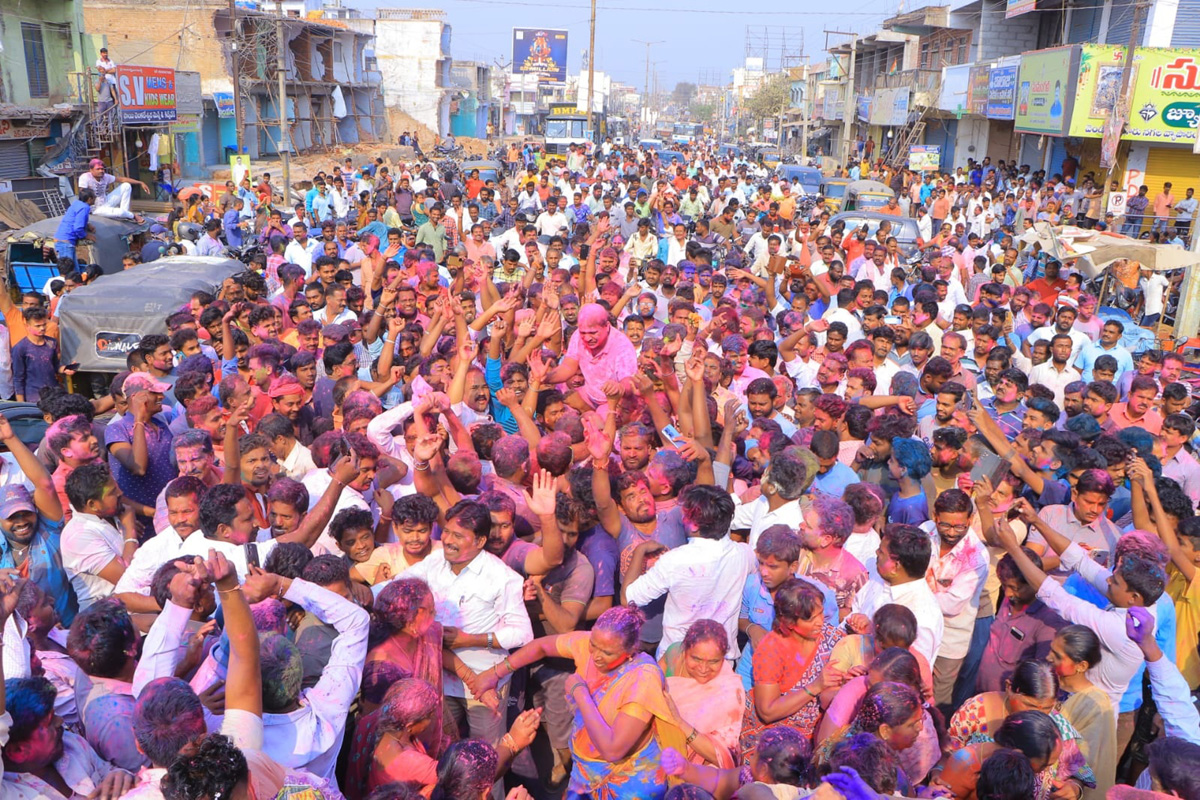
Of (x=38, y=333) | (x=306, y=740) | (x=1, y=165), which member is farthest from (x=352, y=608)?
(x=1, y=165)

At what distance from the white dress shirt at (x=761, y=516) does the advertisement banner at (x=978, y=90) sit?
85.8 ft

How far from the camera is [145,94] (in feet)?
86.4

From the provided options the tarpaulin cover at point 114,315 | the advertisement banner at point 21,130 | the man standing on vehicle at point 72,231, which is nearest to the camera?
the tarpaulin cover at point 114,315

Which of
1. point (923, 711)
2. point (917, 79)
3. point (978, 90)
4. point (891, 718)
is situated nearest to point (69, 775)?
point (891, 718)

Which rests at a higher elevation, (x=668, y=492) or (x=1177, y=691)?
(x=668, y=492)

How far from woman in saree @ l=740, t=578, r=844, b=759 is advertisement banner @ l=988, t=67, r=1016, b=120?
25301mm

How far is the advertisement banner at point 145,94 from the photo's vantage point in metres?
25.1

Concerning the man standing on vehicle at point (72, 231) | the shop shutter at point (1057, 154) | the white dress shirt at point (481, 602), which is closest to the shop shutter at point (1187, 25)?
the shop shutter at point (1057, 154)

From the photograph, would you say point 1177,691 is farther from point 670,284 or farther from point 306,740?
point 670,284

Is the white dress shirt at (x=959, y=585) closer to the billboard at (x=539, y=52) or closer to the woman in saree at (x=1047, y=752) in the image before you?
the woman in saree at (x=1047, y=752)

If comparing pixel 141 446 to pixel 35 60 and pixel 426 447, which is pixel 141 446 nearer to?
pixel 426 447

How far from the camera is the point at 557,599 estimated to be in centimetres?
440

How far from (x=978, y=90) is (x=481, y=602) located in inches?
1148

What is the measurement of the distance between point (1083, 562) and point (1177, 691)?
669 millimetres
